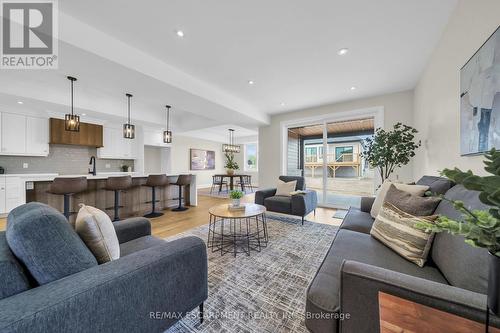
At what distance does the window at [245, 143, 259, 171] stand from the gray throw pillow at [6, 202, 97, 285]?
8910 millimetres

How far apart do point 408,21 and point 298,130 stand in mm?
3570

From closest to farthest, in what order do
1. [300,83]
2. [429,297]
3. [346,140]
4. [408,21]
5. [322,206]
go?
1. [429,297]
2. [408,21]
3. [300,83]
4. [322,206]
5. [346,140]

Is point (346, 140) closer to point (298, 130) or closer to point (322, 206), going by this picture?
point (298, 130)

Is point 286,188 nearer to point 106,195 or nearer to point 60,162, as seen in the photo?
point 106,195

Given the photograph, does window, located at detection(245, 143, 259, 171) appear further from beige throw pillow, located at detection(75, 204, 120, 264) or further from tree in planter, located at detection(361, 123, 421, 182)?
beige throw pillow, located at detection(75, 204, 120, 264)

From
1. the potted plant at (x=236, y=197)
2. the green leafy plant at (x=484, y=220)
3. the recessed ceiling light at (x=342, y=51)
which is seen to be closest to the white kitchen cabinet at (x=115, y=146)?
the potted plant at (x=236, y=197)

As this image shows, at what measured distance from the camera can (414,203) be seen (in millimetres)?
1505

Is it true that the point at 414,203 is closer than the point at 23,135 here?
Yes

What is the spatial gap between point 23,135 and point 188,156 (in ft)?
15.1

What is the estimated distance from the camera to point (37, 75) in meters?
2.78

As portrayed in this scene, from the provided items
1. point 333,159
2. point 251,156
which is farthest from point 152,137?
point 333,159

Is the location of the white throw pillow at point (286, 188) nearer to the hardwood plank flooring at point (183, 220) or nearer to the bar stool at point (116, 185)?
the hardwood plank flooring at point (183, 220)

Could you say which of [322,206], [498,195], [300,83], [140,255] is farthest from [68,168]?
[498,195]

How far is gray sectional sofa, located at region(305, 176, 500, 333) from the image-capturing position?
2.32 ft
